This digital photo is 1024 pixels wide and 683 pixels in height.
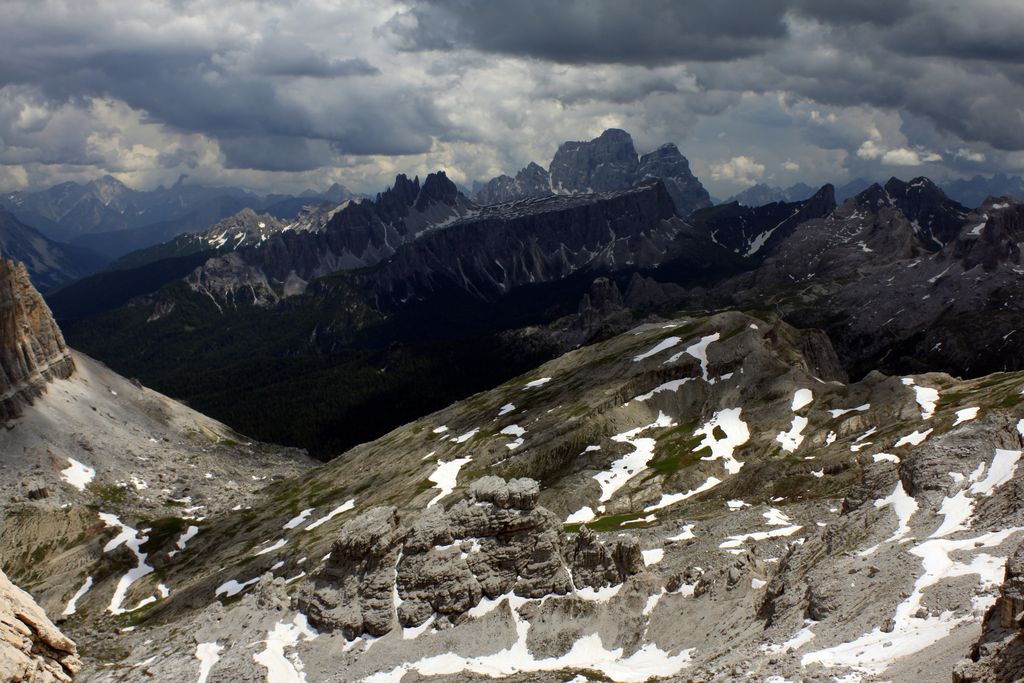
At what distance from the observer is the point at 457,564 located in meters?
69.8

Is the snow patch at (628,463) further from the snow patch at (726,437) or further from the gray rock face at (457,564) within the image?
the gray rock face at (457,564)

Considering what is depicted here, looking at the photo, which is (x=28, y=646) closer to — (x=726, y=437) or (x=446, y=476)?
(x=446, y=476)

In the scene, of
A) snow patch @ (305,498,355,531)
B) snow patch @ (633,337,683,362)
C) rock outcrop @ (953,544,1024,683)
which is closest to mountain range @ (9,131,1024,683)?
rock outcrop @ (953,544,1024,683)

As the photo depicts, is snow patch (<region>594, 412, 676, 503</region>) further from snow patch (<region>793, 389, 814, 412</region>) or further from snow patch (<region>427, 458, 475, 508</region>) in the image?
snow patch (<region>427, 458, 475, 508</region>)

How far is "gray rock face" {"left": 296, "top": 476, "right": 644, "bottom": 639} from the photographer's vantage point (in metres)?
68.1

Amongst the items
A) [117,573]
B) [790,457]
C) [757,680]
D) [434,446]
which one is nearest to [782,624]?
[757,680]

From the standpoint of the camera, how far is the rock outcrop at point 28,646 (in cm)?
3503

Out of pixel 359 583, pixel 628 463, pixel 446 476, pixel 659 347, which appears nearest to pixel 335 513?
pixel 446 476

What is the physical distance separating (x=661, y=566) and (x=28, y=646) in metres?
49.9

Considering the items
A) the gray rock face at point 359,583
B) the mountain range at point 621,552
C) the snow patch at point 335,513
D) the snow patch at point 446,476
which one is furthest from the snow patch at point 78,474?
the gray rock face at point 359,583

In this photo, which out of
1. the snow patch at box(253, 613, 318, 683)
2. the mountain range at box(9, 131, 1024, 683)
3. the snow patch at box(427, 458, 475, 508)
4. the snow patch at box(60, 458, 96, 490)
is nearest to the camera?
the mountain range at box(9, 131, 1024, 683)

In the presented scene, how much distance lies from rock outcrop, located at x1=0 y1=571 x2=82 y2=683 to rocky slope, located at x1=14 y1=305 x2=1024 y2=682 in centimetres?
2690

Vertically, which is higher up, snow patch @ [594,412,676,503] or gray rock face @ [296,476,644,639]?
gray rock face @ [296,476,644,639]

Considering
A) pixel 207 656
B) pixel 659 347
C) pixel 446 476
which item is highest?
pixel 207 656
